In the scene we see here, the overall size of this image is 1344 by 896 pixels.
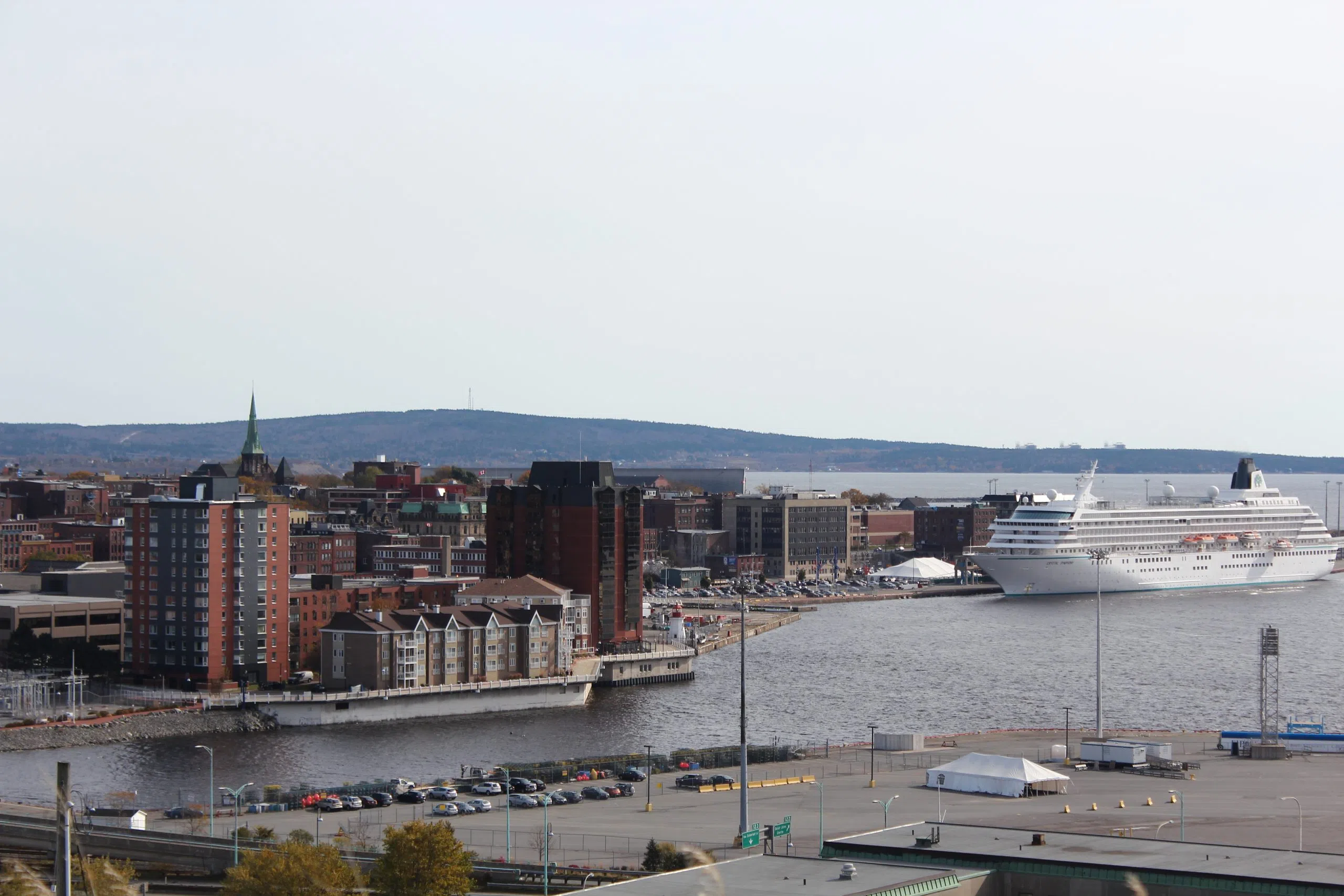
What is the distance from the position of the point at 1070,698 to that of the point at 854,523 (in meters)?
77.7

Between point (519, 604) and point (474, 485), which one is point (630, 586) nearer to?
point (519, 604)

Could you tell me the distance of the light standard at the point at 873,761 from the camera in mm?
42375

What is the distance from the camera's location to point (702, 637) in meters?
87.1

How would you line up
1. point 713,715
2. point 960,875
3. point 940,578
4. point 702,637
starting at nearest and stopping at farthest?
point 960,875 < point 713,715 < point 702,637 < point 940,578

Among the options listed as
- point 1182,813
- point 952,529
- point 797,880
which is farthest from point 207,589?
point 952,529

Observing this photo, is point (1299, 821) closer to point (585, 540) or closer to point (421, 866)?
point (421, 866)

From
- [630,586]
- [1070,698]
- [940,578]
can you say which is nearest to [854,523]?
[940,578]

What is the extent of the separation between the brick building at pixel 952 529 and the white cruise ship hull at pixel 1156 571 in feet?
79.1

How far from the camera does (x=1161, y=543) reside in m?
118

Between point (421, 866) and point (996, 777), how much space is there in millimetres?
16561

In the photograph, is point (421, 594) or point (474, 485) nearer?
point (421, 594)

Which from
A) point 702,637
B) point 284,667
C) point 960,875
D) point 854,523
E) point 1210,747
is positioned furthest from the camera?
point 854,523

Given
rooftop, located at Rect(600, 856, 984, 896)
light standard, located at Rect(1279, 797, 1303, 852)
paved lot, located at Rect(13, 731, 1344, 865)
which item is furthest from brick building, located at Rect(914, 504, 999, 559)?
rooftop, located at Rect(600, 856, 984, 896)

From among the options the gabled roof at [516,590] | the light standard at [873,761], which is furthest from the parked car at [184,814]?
the gabled roof at [516,590]
